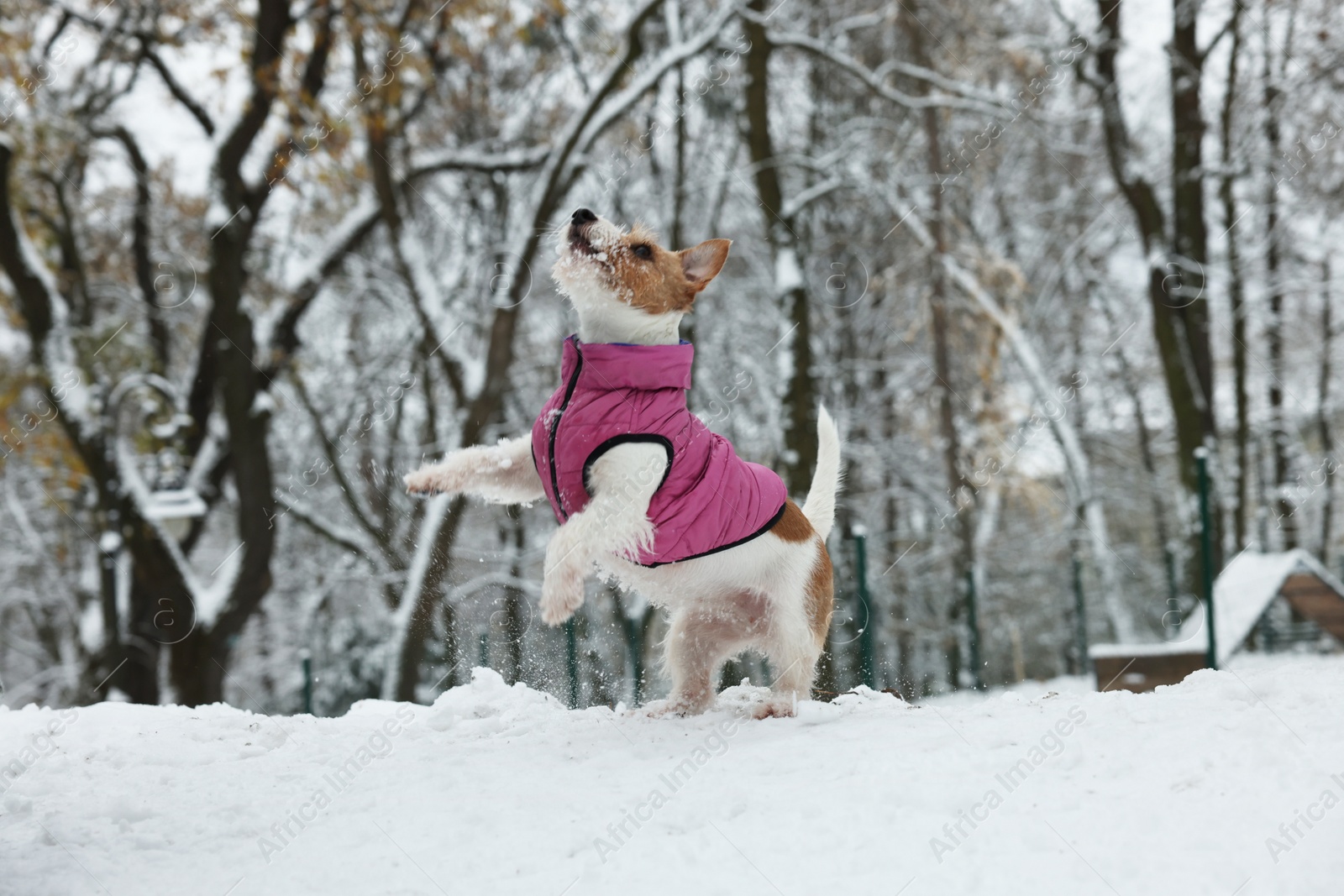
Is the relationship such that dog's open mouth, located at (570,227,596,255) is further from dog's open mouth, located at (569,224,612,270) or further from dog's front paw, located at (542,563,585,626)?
dog's front paw, located at (542,563,585,626)

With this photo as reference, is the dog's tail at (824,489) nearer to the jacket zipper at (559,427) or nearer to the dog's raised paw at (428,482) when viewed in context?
the jacket zipper at (559,427)

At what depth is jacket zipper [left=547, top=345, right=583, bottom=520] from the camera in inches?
130

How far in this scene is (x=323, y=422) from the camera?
42.4 ft

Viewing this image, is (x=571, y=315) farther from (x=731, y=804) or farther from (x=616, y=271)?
(x=731, y=804)

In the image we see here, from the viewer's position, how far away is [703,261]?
3.60 meters

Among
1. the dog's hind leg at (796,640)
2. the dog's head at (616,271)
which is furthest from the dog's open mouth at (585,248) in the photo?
the dog's hind leg at (796,640)

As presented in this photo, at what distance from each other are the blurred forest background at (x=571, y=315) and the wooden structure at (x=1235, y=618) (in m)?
1.06
